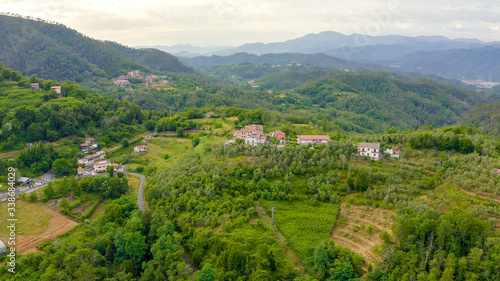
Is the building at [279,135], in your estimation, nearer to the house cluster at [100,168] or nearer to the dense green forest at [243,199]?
the dense green forest at [243,199]

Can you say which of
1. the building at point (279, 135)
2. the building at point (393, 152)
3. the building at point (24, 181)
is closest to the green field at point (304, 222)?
the building at point (393, 152)

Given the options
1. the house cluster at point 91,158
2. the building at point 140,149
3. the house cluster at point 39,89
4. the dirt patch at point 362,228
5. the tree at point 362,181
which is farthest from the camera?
the house cluster at point 39,89

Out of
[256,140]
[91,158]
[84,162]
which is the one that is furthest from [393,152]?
[91,158]

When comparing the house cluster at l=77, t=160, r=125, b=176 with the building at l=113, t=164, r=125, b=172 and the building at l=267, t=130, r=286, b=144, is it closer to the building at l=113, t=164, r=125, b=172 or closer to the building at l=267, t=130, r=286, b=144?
the building at l=113, t=164, r=125, b=172

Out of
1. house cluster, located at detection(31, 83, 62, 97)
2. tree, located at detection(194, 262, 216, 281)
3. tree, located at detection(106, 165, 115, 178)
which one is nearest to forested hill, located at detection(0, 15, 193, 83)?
house cluster, located at detection(31, 83, 62, 97)

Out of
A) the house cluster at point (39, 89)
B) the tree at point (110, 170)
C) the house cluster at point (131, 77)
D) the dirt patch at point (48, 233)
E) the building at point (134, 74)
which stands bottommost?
the dirt patch at point (48, 233)

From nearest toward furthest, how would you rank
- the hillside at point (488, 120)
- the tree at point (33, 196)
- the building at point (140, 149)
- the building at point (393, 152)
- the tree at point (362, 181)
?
1. the tree at point (362, 181)
2. the tree at point (33, 196)
3. the building at point (393, 152)
4. the building at point (140, 149)
5. the hillside at point (488, 120)

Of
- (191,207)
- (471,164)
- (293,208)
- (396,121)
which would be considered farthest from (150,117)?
(396,121)
